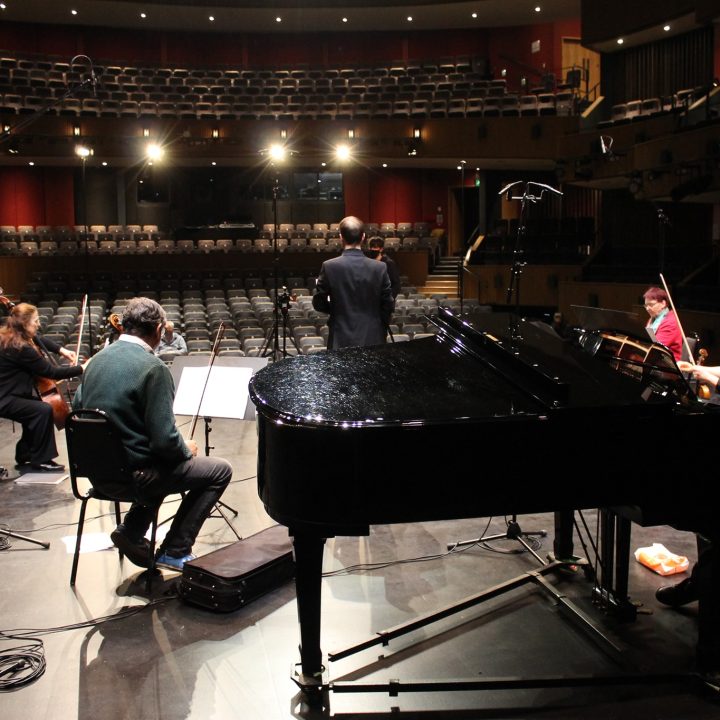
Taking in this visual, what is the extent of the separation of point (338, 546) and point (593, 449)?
6.13 feet

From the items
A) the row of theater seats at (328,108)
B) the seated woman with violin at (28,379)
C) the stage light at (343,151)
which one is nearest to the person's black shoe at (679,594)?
the seated woman with violin at (28,379)

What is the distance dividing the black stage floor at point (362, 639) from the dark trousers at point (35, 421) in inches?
53.4

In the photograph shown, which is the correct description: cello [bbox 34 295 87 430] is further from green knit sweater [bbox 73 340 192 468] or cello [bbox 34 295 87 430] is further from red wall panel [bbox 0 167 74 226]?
red wall panel [bbox 0 167 74 226]

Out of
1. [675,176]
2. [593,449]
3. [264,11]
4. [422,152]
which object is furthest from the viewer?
[264,11]

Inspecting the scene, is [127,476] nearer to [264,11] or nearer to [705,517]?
[705,517]

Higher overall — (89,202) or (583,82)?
(583,82)

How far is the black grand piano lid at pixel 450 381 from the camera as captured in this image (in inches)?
87.2

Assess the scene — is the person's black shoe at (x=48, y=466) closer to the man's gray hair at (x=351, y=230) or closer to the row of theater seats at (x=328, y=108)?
the man's gray hair at (x=351, y=230)

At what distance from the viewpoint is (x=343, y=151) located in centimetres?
1549

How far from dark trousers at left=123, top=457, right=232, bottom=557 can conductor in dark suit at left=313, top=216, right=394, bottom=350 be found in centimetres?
114

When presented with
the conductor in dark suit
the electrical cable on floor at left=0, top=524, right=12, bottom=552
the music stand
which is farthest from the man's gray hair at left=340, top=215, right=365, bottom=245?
the electrical cable on floor at left=0, top=524, right=12, bottom=552

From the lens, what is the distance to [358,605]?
3.07 m

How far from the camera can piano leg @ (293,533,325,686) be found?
2.27 metres

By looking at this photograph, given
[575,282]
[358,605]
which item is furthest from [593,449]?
[575,282]
